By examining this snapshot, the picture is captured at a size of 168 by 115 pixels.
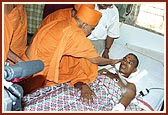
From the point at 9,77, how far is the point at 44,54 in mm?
958

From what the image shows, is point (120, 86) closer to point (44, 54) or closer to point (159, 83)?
point (159, 83)

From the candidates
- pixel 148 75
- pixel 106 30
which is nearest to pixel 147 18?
pixel 106 30

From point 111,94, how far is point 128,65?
1.04 feet

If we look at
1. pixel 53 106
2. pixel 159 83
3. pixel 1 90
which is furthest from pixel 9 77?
pixel 159 83

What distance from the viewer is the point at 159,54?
8.27 feet

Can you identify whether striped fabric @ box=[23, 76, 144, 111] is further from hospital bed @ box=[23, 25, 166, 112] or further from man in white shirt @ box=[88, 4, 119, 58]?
man in white shirt @ box=[88, 4, 119, 58]

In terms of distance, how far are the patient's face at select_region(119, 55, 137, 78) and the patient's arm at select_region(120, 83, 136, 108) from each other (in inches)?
5.3

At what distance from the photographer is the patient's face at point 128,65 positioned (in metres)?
2.23

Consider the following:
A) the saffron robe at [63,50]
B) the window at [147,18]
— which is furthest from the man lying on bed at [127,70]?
the window at [147,18]

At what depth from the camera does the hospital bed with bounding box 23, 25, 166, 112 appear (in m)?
1.88

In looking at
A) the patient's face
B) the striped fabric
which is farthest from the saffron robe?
the patient's face

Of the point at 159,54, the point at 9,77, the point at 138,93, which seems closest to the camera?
the point at 9,77

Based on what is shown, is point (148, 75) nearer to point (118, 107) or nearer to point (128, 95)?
point (128, 95)

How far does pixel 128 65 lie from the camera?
223 cm
